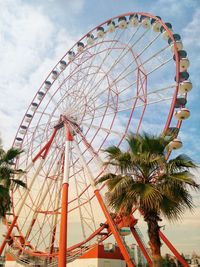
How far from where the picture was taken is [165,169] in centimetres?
991

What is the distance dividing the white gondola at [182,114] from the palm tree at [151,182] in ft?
16.5

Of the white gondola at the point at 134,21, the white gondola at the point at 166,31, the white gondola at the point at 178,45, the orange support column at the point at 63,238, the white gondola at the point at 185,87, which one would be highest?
the white gondola at the point at 134,21

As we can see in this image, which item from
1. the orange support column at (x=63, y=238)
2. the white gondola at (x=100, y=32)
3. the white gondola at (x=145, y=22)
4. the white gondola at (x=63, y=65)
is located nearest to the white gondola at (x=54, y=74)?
the white gondola at (x=63, y=65)

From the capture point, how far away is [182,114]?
15.3 meters

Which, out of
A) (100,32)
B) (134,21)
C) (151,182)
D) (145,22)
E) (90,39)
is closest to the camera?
(151,182)

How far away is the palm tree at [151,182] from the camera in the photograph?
9.23 m

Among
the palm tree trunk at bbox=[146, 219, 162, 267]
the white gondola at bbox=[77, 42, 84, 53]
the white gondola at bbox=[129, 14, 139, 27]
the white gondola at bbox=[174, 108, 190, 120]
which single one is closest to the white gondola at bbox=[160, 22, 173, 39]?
the white gondola at bbox=[129, 14, 139, 27]

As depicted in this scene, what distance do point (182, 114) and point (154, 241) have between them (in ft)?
25.4

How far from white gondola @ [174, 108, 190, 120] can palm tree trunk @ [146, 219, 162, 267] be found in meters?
7.13

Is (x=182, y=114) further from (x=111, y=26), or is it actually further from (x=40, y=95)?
(x=40, y=95)

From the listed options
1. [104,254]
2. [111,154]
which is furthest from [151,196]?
[104,254]

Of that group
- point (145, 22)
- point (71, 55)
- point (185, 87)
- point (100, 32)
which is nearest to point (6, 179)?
point (185, 87)

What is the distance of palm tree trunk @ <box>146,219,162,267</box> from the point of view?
28.0ft

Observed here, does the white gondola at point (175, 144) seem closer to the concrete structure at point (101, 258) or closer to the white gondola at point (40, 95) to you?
the concrete structure at point (101, 258)
